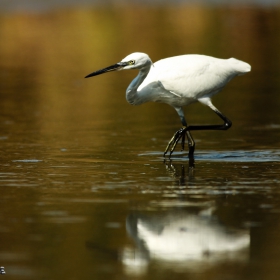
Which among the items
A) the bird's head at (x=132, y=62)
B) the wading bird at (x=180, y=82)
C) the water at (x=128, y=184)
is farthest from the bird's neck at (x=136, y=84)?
the water at (x=128, y=184)

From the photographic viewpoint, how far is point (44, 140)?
13039 mm

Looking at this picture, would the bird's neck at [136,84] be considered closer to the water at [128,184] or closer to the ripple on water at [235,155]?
the water at [128,184]

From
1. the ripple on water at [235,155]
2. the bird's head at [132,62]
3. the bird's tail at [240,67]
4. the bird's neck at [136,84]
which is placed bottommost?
the ripple on water at [235,155]

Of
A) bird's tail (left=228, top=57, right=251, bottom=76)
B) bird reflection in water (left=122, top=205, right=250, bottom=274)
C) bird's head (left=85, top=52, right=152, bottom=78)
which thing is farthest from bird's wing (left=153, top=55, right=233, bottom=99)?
bird reflection in water (left=122, top=205, right=250, bottom=274)

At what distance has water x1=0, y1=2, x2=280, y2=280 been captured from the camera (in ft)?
21.9

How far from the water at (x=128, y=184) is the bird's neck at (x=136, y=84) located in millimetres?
644

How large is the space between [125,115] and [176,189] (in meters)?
6.55

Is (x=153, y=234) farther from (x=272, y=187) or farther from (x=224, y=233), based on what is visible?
(x=272, y=187)

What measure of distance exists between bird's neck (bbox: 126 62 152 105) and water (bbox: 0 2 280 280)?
2.11ft

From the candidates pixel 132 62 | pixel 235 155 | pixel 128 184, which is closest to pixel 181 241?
pixel 128 184

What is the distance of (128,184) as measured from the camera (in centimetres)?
952

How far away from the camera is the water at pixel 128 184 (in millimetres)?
6680

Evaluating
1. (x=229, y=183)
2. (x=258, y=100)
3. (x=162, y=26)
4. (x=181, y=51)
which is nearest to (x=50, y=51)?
(x=181, y=51)

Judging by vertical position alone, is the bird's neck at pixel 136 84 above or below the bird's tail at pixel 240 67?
below
